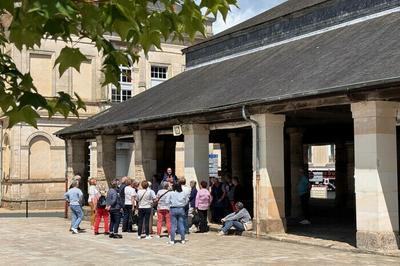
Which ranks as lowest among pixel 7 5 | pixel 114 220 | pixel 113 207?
pixel 114 220

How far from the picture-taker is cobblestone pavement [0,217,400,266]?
11.0 meters

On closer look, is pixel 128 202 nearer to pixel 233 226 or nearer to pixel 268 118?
pixel 233 226

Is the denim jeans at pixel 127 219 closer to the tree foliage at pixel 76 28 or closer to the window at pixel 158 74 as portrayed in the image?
the tree foliage at pixel 76 28

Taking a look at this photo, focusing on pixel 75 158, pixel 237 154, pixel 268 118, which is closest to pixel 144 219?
pixel 268 118

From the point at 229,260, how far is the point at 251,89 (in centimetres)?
536

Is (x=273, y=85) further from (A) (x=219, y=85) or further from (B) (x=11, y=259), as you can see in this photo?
(B) (x=11, y=259)

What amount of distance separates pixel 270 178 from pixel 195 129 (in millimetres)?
3231

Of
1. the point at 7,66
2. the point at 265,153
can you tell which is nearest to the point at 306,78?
the point at 265,153

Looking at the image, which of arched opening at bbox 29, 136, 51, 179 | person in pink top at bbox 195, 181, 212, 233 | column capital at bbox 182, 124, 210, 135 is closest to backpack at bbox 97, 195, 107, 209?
person in pink top at bbox 195, 181, 212, 233

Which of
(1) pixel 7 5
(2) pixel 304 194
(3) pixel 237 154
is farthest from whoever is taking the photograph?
(3) pixel 237 154

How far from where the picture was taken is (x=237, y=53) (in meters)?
21.6

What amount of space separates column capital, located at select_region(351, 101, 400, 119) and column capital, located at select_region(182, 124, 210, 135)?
5.85 metres

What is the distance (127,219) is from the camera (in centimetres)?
1666

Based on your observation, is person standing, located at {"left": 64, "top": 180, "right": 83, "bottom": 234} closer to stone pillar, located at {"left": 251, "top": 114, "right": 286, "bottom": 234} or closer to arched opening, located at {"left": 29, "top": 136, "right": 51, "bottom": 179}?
stone pillar, located at {"left": 251, "top": 114, "right": 286, "bottom": 234}
